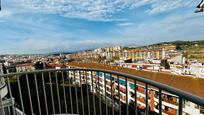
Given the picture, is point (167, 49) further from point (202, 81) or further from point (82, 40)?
point (202, 81)

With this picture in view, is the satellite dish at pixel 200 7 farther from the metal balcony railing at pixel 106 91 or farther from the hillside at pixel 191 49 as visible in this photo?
the hillside at pixel 191 49

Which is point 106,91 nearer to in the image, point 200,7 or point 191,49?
point 200,7

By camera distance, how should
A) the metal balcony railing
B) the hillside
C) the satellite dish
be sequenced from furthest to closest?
1. the hillside
2. the satellite dish
3. the metal balcony railing

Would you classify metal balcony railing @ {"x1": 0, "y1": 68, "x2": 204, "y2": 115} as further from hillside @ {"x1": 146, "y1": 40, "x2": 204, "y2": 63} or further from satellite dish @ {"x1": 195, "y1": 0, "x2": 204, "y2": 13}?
hillside @ {"x1": 146, "y1": 40, "x2": 204, "y2": 63}

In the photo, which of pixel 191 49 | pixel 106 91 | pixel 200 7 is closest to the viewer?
pixel 106 91

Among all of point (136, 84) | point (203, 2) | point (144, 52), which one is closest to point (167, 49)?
point (144, 52)

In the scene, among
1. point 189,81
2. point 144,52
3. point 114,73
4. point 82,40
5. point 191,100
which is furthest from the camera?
point 144,52

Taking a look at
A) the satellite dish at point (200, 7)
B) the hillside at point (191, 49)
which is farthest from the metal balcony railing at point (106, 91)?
the hillside at point (191, 49)

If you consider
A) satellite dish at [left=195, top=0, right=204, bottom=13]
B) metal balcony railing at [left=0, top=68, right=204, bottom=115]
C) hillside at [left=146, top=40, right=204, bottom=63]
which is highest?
satellite dish at [left=195, top=0, right=204, bottom=13]

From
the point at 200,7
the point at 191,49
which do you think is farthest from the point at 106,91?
the point at 191,49

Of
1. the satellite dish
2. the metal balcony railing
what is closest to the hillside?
the satellite dish

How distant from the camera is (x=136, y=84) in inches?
78.3

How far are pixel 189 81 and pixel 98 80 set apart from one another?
999 inches

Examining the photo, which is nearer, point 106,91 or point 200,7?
point 106,91
